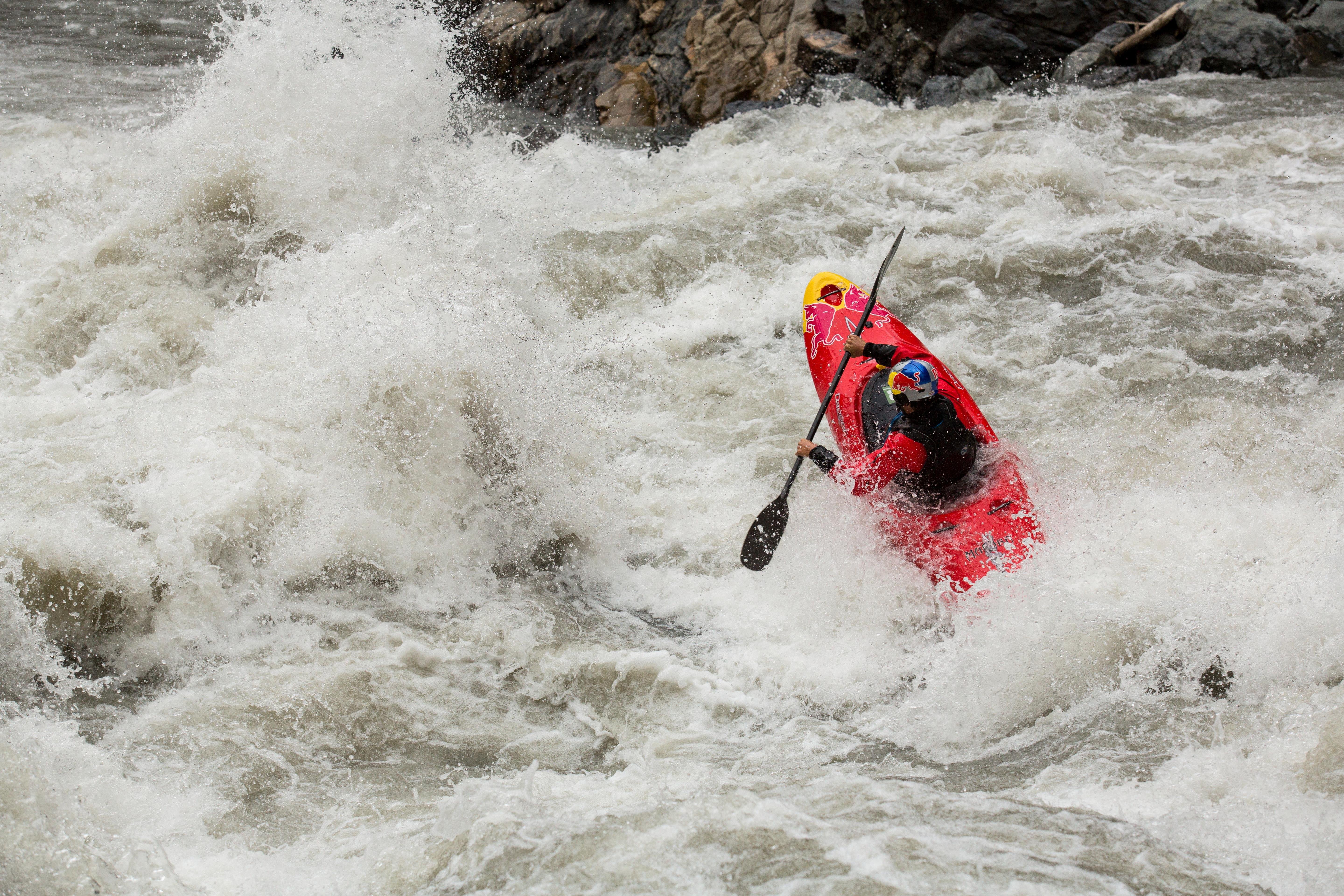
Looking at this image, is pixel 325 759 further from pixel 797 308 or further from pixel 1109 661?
pixel 797 308

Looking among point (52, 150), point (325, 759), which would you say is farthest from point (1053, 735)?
point (52, 150)

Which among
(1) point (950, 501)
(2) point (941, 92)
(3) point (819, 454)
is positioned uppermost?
(2) point (941, 92)

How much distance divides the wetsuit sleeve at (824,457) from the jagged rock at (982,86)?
5955 millimetres

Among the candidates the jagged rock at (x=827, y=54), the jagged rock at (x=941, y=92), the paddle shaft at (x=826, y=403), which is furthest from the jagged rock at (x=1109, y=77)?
the paddle shaft at (x=826, y=403)

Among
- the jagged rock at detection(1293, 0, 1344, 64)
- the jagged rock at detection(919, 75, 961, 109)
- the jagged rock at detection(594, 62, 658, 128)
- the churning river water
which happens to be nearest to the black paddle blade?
the churning river water

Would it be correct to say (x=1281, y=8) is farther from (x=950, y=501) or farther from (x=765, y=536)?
(x=765, y=536)

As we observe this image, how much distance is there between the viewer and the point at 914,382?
414 cm

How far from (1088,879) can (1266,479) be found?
2.72 metres

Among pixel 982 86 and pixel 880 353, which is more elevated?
pixel 982 86

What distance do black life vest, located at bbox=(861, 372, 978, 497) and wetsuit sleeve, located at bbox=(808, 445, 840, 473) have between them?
236 millimetres

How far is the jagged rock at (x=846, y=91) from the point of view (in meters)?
9.48

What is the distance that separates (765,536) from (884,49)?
7223 millimetres

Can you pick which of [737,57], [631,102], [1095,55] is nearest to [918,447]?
[1095,55]

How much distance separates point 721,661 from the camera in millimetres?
3836
